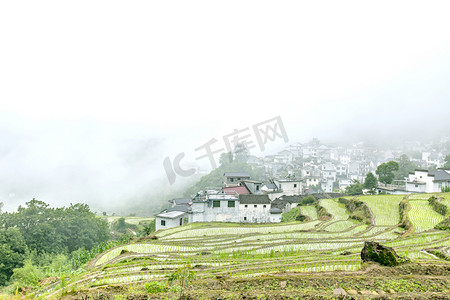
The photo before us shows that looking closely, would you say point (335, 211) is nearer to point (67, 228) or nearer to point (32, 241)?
point (67, 228)

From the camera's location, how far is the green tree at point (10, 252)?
2703 centimetres

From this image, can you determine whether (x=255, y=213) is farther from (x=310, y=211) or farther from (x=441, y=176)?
(x=441, y=176)

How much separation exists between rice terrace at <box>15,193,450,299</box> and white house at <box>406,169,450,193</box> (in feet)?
32.8

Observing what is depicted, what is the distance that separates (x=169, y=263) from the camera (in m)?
16.0

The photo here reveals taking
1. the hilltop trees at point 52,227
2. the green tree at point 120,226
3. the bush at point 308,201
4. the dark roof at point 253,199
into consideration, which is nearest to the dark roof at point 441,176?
the bush at point 308,201

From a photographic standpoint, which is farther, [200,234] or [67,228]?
[67,228]

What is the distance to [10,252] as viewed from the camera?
90.7 feet

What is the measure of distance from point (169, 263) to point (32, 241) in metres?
25.1

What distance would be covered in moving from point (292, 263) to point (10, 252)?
28.7m

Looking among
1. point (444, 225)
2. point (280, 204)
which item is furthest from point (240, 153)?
point (444, 225)

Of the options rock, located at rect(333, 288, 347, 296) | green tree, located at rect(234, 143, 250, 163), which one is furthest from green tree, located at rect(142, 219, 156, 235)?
green tree, located at rect(234, 143, 250, 163)

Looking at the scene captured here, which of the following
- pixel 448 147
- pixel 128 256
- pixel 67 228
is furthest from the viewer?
pixel 448 147

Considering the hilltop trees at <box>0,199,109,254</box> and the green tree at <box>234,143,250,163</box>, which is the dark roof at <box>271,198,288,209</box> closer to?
the hilltop trees at <box>0,199,109,254</box>

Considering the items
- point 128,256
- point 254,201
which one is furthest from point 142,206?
point 128,256
